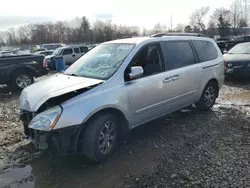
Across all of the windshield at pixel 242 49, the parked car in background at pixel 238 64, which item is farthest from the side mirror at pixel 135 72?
the windshield at pixel 242 49

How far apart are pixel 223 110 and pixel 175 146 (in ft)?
7.84

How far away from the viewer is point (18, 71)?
8.82m

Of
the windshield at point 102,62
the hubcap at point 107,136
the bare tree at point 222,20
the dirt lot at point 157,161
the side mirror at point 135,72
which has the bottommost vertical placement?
the dirt lot at point 157,161

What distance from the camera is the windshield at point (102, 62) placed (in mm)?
3693

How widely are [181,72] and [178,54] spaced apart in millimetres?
375

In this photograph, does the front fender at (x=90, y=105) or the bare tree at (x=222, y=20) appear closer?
the front fender at (x=90, y=105)

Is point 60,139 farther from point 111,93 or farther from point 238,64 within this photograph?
point 238,64

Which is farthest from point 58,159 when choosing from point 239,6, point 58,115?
point 239,6

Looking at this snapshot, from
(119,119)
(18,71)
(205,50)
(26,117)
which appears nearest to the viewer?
(26,117)

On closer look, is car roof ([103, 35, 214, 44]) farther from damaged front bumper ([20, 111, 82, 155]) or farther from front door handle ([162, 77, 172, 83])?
damaged front bumper ([20, 111, 82, 155])

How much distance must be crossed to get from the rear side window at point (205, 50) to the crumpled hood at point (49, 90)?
106 inches

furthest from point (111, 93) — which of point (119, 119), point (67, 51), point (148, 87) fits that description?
point (67, 51)

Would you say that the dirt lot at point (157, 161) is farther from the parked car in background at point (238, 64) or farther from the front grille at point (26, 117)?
the parked car in background at point (238, 64)

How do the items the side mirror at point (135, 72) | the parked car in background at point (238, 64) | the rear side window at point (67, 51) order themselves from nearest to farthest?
the side mirror at point (135, 72)
the parked car in background at point (238, 64)
the rear side window at point (67, 51)
